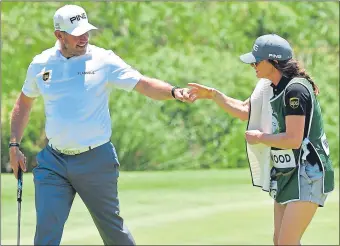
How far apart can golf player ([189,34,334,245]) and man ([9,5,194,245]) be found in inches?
35.0

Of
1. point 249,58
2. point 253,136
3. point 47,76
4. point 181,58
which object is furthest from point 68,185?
point 181,58

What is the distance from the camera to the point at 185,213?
1189 centimetres

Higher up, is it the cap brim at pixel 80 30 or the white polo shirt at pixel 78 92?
the cap brim at pixel 80 30

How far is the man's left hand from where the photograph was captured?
22.6 ft

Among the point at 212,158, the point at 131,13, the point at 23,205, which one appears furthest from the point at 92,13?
the point at 23,205

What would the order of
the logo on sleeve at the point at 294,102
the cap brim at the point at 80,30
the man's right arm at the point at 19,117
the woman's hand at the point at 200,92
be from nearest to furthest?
1. the logo on sleeve at the point at 294,102
2. the cap brim at the point at 80,30
3. the woman's hand at the point at 200,92
4. the man's right arm at the point at 19,117

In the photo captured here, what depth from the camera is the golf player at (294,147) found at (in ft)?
22.5

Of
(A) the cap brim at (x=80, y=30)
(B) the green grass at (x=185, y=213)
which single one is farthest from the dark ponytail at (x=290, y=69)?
(B) the green grass at (x=185, y=213)

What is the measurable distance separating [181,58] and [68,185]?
9.69 m

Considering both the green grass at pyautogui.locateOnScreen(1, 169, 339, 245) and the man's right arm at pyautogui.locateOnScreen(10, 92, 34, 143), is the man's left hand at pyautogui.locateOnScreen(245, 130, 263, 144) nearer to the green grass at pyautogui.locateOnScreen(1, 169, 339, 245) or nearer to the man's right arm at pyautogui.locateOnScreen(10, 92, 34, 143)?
the man's right arm at pyautogui.locateOnScreen(10, 92, 34, 143)

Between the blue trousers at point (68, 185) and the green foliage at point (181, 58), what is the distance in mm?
7883

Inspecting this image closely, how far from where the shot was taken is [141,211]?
1198 cm

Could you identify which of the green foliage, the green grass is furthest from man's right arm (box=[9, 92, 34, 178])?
the green foliage

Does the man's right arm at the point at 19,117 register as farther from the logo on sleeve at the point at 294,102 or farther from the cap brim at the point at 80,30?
the logo on sleeve at the point at 294,102
